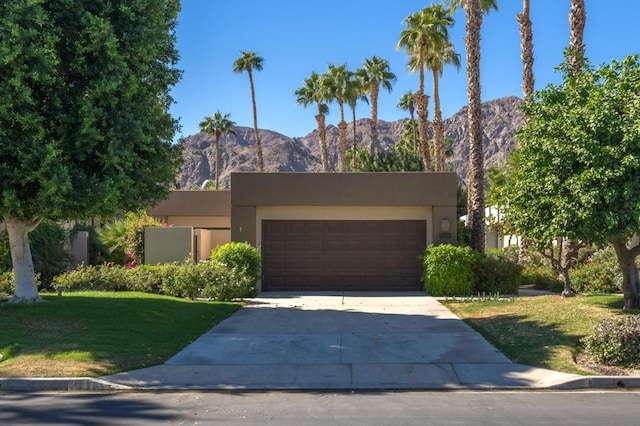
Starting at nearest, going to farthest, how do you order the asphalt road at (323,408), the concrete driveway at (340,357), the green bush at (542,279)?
the asphalt road at (323,408)
the concrete driveway at (340,357)
the green bush at (542,279)

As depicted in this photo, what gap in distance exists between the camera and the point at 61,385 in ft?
30.8

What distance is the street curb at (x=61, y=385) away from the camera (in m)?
9.34

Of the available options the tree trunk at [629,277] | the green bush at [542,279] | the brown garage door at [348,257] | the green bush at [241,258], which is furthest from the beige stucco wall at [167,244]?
the tree trunk at [629,277]

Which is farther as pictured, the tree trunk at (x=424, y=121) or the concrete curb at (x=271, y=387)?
the tree trunk at (x=424, y=121)

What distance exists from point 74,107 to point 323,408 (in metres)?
7.92

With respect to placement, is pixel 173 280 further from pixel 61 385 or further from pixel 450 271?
pixel 61 385

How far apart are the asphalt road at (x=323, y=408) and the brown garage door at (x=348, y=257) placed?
1253 centimetres

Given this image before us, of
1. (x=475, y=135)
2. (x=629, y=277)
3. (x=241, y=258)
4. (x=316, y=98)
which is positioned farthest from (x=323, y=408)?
(x=316, y=98)

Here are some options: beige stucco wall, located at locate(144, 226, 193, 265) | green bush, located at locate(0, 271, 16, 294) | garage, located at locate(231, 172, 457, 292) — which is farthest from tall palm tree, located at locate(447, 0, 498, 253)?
green bush, located at locate(0, 271, 16, 294)

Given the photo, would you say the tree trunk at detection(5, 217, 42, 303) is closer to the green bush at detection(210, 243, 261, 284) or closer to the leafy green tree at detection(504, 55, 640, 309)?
the green bush at detection(210, 243, 261, 284)

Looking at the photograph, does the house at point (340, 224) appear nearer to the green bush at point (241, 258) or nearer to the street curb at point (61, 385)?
the green bush at point (241, 258)

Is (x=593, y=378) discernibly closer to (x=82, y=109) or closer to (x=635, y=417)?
(x=635, y=417)

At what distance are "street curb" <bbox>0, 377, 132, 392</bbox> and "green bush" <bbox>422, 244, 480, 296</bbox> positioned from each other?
Answer: 1240 cm

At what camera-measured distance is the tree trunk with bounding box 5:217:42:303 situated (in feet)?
47.6
